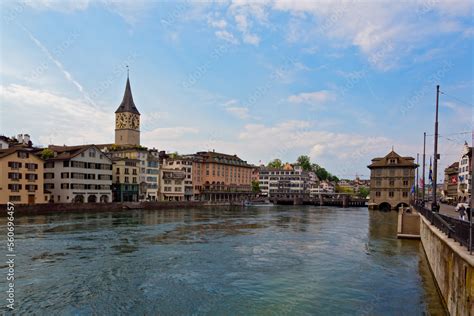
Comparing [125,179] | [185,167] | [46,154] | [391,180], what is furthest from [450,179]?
[46,154]

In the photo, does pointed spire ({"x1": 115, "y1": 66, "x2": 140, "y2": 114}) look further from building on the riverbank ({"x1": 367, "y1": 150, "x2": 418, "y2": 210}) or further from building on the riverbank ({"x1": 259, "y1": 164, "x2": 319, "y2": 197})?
building on the riverbank ({"x1": 367, "y1": 150, "x2": 418, "y2": 210})

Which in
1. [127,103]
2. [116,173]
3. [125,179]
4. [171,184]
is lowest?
[171,184]

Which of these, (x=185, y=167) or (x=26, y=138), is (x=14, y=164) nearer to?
(x=26, y=138)

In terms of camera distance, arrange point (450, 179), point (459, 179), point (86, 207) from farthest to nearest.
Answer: point (450, 179) → point (459, 179) → point (86, 207)

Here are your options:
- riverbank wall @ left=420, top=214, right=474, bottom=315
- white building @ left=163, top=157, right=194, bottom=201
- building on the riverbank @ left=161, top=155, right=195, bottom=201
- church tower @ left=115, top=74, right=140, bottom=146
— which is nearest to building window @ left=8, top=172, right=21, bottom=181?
building on the riverbank @ left=161, top=155, right=195, bottom=201

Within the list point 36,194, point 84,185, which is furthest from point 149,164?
point 36,194

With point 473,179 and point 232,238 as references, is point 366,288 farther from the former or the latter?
point 232,238

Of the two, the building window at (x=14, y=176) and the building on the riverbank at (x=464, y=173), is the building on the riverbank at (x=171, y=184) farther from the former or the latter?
the building on the riverbank at (x=464, y=173)

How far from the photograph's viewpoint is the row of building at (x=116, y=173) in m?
69.8

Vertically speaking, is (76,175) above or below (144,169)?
below

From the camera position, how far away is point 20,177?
225ft

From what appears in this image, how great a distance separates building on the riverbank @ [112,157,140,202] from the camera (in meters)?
93.2

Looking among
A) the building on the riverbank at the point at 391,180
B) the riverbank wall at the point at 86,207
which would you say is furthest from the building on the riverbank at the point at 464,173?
the riverbank wall at the point at 86,207

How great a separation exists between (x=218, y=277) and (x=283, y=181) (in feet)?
544
